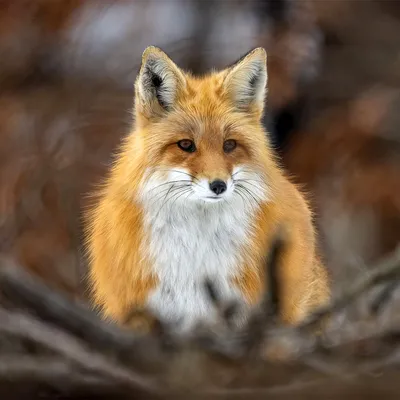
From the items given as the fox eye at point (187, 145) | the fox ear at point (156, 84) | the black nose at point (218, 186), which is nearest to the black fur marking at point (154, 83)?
the fox ear at point (156, 84)

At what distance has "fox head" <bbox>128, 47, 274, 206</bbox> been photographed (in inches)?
77.5

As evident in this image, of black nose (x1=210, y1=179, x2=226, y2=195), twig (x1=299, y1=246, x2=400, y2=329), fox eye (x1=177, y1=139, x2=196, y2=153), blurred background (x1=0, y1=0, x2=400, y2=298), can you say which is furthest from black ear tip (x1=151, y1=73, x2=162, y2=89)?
blurred background (x1=0, y1=0, x2=400, y2=298)

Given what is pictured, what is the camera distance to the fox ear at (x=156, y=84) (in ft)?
6.28

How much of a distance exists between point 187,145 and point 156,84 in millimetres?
188

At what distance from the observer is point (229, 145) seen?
80.0 inches

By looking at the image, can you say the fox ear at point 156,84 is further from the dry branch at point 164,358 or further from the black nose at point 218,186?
the dry branch at point 164,358

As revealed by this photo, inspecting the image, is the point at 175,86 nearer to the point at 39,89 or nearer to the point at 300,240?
the point at 300,240

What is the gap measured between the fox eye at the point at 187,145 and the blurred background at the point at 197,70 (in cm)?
179

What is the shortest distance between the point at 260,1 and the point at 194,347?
14.5 ft

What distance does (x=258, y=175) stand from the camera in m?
2.09

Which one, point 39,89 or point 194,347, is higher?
point 194,347

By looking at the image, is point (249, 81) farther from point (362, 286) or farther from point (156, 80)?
point (362, 286)

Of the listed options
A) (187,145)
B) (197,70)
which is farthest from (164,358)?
(197,70)

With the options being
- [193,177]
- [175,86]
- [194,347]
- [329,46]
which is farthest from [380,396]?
[329,46]
